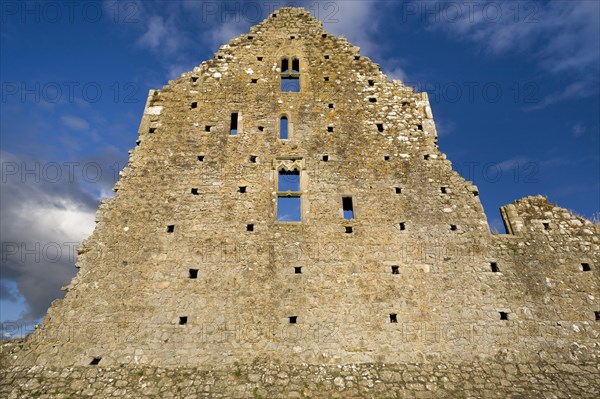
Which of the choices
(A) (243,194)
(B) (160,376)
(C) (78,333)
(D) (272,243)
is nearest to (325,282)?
(D) (272,243)

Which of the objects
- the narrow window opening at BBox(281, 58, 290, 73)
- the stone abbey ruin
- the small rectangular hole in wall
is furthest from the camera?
the narrow window opening at BBox(281, 58, 290, 73)

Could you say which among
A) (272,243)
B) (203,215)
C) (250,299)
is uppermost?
(203,215)

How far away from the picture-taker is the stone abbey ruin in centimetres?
1020

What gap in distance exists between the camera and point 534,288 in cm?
1170

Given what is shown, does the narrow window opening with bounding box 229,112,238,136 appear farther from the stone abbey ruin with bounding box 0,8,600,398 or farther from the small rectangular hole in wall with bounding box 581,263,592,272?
the small rectangular hole in wall with bounding box 581,263,592,272

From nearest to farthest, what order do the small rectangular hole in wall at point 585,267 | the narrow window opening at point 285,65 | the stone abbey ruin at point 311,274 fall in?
1. the stone abbey ruin at point 311,274
2. the small rectangular hole in wall at point 585,267
3. the narrow window opening at point 285,65

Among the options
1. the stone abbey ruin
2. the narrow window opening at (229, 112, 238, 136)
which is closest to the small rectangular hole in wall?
the stone abbey ruin

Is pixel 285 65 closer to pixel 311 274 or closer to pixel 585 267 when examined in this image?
pixel 311 274

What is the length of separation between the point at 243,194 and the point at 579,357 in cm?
1067

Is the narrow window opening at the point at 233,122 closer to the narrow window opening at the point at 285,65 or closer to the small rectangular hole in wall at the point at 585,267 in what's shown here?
the narrow window opening at the point at 285,65

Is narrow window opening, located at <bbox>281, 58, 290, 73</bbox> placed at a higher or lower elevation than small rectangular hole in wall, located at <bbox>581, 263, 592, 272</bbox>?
higher

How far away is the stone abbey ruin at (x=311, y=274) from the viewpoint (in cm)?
1020

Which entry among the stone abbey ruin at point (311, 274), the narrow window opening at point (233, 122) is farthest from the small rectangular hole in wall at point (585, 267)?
the narrow window opening at point (233, 122)

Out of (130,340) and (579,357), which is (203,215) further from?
(579,357)
